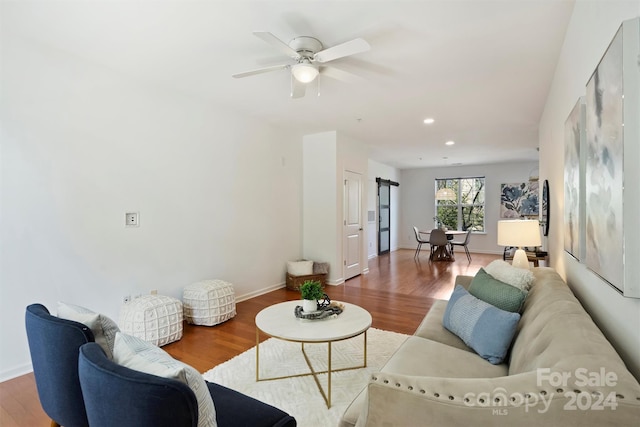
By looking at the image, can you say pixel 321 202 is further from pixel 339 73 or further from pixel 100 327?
pixel 100 327

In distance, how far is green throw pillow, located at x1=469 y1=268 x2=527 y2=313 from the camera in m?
1.88

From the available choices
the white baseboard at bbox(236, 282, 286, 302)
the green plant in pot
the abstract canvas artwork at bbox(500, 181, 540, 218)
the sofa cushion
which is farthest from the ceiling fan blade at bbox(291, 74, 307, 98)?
the abstract canvas artwork at bbox(500, 181, 540, 218)

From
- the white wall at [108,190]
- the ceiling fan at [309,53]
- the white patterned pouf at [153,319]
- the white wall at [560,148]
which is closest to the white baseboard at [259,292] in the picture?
the white wall at [108,190]

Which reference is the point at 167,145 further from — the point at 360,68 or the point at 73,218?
the point at 360,68

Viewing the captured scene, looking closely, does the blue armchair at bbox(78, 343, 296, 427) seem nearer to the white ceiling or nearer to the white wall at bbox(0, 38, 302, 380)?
the white ceiling

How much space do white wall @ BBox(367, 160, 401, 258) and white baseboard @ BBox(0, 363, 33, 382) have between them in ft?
20.8

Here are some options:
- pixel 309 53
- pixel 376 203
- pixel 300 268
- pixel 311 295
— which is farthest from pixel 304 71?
pixel 376 203

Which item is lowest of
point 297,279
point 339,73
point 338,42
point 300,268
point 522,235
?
point 297,279

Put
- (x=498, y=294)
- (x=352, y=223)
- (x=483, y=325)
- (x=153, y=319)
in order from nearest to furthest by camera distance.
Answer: (x=483, y=325) < (x=498, y=294) < (x=153, y=319) < (x=352, y=223)

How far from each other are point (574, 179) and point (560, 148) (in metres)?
1.07

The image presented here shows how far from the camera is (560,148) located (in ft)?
8.84

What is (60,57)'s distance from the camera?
2676mm

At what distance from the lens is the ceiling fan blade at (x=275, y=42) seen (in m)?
2.00

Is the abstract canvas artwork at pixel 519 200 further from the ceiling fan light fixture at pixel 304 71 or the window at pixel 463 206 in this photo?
the ceiling fan light fixture at pixel 304 71
